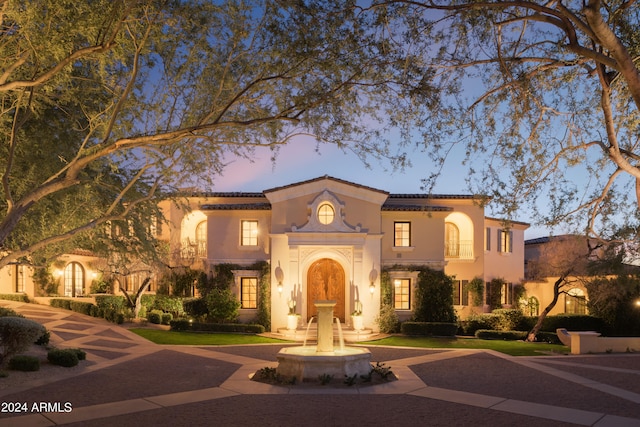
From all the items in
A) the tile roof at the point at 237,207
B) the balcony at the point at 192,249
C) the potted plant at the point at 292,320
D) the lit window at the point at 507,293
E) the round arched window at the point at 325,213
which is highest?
the tile roof at the point at 237,207

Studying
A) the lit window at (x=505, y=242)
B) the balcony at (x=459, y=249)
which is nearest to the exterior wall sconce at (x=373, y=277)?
the balcony at (x=459, y=249)

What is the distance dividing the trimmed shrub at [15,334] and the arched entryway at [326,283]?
14.5 metres

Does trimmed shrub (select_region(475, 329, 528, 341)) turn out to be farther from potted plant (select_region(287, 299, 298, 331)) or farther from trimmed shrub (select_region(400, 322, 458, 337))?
potted plant (select_region(287, 299, 298, 331))

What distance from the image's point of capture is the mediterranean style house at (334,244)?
26938mm

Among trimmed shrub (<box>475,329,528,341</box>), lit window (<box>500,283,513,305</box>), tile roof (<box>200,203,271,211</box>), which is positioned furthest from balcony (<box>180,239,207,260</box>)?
lit window (<box>500,283,513,305</box>)

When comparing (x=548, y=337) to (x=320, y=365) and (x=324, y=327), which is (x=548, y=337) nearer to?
(x=324, y=327)

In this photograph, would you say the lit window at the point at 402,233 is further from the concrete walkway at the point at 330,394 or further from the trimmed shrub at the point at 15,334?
the trimmed shrub at the point at 15,334

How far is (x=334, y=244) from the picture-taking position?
26.8 metres

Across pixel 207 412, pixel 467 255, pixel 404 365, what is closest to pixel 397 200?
pixel 467 255

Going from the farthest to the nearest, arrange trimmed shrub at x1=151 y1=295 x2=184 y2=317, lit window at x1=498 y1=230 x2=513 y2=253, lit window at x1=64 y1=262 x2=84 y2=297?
lit window at x1=64 y1=262 x2=84 y2=297 → lit window at x1=498 y1=230 x2=513 y2=253 → trimmed shrub at x1=151 y1=295 x2=184 y2=317

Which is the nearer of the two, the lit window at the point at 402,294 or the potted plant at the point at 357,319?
the potted plant at the point at 357,319

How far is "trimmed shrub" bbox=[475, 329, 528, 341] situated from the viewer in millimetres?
26750

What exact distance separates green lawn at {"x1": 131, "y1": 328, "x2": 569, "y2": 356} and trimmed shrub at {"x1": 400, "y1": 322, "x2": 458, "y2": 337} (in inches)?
32.1

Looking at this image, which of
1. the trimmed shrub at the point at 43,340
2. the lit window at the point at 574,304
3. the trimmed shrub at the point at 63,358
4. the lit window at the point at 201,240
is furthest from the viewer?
the lit window at the point at 574,304
